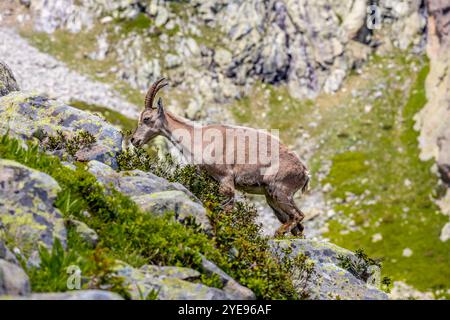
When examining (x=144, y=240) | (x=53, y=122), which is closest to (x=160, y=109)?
(x=53, y=122)

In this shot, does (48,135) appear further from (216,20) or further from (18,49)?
(216,20)

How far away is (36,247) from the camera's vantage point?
421 inches

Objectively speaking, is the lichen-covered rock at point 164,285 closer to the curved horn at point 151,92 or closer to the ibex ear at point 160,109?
the ibex ear at point 160,109

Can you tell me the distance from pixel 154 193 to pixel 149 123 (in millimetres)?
7789

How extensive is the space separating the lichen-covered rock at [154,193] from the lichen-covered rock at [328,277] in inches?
82.0

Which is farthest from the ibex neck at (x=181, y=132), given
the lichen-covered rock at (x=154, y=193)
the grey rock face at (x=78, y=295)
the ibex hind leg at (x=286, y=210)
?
the grey rock face at (x=78, y=295)

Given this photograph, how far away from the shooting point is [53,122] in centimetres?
1797

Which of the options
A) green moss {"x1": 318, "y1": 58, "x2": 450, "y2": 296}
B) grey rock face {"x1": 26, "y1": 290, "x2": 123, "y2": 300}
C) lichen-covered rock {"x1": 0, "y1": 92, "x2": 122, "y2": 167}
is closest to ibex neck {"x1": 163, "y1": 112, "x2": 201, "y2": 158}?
lichen-covered rock {"x1": 0, "y1": 92, "x2": 122, "y2": 167}

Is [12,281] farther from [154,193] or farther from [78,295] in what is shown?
[154,193]

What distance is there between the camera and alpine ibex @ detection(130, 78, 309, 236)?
1911cm

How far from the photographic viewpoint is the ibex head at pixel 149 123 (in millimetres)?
20781

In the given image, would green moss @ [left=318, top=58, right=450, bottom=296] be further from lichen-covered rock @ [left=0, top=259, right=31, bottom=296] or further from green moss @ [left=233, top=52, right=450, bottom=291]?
lichen-covered rock @ [left=0, top=259, right=31, bottom=296]

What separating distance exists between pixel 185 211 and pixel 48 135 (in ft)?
19.1

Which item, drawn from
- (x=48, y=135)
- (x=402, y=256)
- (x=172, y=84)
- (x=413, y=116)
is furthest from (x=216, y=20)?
(x=48, y=135)
